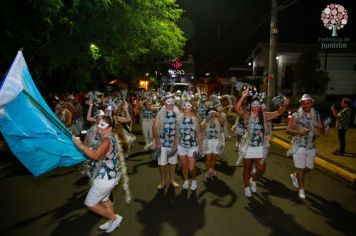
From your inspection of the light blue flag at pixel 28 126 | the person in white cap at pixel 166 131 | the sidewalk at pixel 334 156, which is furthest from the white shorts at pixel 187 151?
the sidewalk at pixel 334 156

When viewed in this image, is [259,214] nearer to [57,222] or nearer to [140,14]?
[57,222]

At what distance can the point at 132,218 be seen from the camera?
575 centimetres

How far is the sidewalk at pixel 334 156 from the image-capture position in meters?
8.45

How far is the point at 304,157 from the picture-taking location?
264 inches

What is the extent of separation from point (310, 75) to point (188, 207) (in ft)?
72.0

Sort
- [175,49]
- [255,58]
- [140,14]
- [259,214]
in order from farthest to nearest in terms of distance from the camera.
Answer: [255,58] < [175,49] < [140,14] < [259,214]

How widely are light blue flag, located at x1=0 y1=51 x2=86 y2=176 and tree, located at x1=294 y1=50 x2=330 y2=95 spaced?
23858mm

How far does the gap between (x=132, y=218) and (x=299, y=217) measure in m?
2.83

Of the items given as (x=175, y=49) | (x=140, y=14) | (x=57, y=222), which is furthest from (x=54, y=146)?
(x=175, y=49)

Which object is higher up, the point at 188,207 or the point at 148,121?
the point at 148,121

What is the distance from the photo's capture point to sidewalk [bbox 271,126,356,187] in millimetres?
8452

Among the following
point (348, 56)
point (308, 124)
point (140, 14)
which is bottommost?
point (308, 124)

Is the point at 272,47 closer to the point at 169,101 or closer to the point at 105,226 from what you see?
the point at 169,101

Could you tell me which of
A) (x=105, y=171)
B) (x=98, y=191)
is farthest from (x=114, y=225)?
(x=105, y=171)
